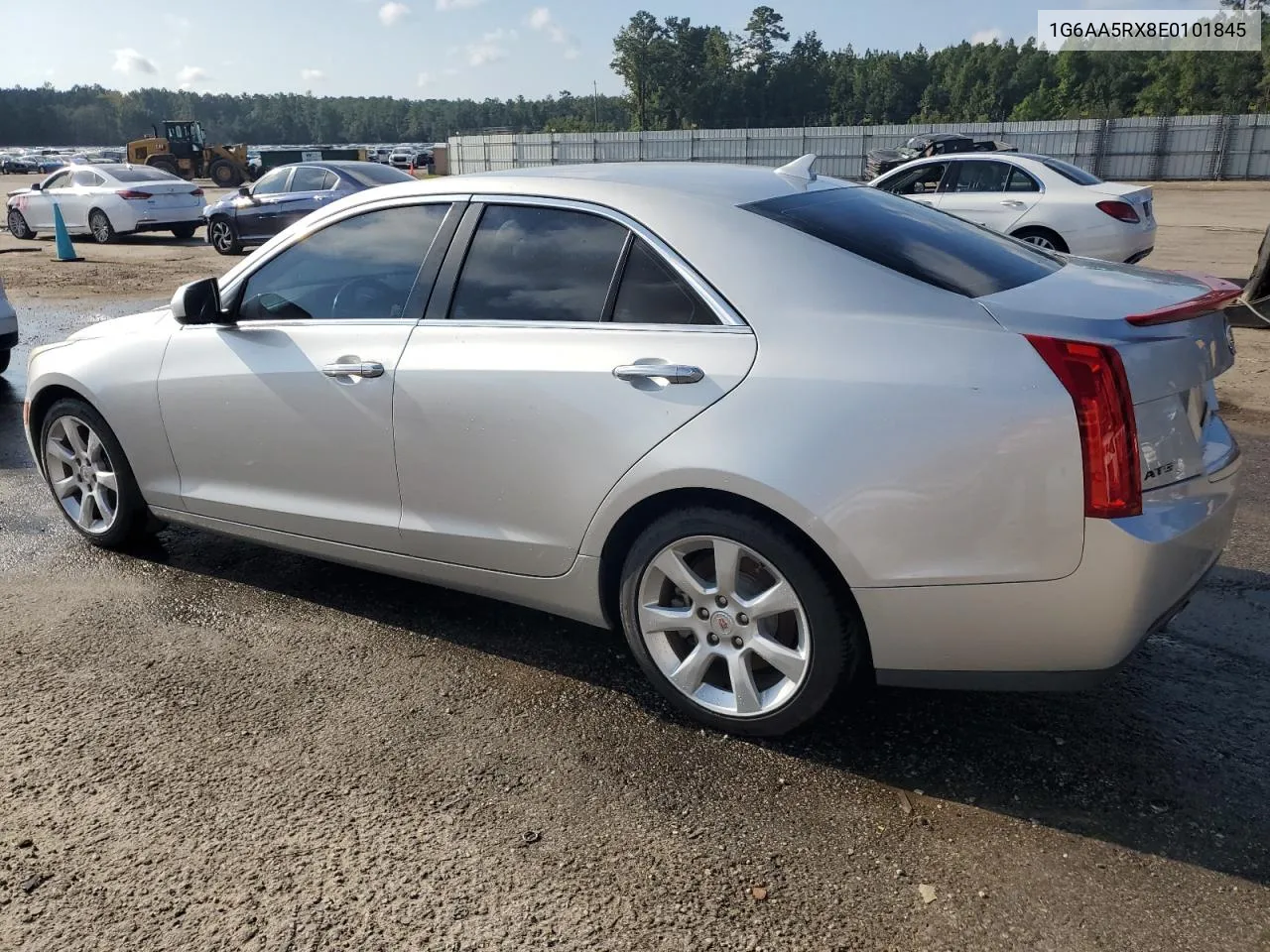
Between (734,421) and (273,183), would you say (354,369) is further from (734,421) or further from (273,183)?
(273,183)

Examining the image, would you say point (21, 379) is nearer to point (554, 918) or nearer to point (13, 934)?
point (13, 934)

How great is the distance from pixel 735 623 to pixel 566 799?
2.29 feet

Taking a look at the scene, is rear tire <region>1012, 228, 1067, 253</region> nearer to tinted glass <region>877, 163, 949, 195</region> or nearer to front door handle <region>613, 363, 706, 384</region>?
tinted glass <region>877, 163, 949, 195</region>

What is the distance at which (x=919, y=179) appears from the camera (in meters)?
13.1

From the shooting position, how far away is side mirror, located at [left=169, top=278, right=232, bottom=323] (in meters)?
4.11

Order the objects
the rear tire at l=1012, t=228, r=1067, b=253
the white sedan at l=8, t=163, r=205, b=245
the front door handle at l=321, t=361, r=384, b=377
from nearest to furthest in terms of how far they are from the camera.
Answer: the front door handle at l=321, t=361, r=384, b=377, the rear tire at l=1012, t=228, r=1067, b=253, the white sedan at l=8, t=163, r=205, b=245

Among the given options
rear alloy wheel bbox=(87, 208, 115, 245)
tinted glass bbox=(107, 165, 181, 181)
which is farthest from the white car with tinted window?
tinted glass bbox=(107, 165, 181, 181)

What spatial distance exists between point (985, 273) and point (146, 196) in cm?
2067

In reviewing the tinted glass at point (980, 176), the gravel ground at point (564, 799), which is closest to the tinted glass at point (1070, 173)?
the tinted glass at point (980, 176)

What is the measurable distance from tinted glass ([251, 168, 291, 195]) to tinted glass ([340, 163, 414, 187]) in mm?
1377

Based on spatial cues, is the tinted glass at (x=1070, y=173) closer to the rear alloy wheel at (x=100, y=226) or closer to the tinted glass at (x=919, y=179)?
the tinted glass at (x=919, y=179)

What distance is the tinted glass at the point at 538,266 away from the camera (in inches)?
132

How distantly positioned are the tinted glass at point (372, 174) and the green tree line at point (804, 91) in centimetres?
7037

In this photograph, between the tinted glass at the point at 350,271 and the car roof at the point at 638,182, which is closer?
the car roof at the point at 638,182
